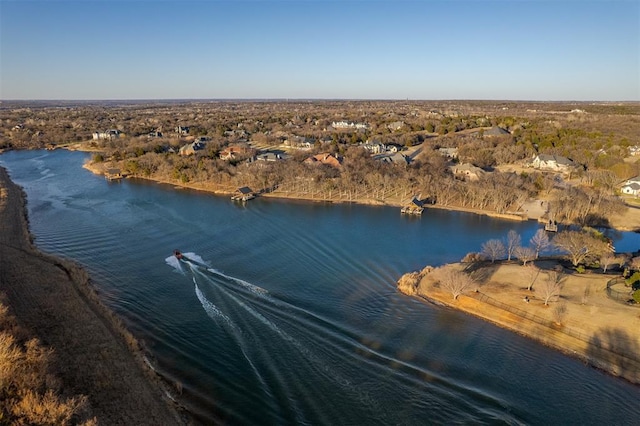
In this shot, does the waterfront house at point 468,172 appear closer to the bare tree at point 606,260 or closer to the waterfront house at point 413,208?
the waterfront house at point 413,208

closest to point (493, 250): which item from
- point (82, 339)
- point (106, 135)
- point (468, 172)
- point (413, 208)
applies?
point (413, 208)

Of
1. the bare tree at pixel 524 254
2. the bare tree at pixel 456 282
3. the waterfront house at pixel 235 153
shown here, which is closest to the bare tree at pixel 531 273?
the bare tree at pixel 524 254

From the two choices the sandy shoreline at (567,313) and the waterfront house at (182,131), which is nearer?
the sandy shoreline at (567,313)

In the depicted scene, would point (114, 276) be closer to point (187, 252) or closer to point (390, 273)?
point (187, 252)

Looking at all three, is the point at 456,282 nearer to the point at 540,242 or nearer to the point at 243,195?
the point at 540,242

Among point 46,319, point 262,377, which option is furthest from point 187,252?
point 262,377

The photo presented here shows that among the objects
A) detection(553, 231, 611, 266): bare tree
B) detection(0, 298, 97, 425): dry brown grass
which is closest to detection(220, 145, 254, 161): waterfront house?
detection(553, 231, 611, 266): bare tree

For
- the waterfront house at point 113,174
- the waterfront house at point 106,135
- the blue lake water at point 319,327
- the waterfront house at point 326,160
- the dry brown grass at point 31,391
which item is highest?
the waterfront house at point 106,135
